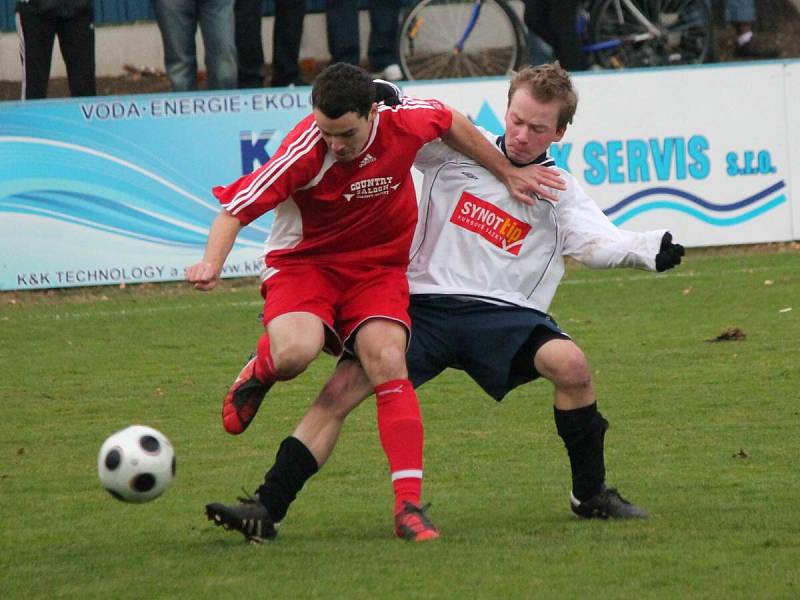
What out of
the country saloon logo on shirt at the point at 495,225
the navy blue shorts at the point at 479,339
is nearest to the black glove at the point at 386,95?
the country saloon logo on shirt at the point at 495,225

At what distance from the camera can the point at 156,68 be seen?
15.4 meters

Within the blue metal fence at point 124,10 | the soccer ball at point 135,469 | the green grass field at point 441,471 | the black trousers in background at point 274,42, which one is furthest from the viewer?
the blue metal fence at point 124,10

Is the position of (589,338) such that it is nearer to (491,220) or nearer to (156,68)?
(491,220)

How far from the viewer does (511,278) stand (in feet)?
18.1

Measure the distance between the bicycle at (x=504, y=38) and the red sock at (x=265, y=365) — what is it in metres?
8.69

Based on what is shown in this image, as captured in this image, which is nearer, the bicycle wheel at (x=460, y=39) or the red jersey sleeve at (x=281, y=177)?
the red jersey sleeve at (x=281, y=177)

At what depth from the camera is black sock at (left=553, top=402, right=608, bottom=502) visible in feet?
17.6

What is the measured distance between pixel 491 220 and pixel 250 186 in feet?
2.97

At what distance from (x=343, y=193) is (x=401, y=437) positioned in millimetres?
836

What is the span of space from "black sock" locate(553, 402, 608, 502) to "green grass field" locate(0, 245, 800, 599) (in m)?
0.14

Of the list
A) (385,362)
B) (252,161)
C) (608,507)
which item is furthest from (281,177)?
(252,161)

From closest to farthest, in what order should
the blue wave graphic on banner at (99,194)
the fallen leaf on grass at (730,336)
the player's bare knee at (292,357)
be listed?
the player's bare knee at (292,357) → the fallen leaf on grass at (730,336) → the blue wave graphic on banner at (99,194)

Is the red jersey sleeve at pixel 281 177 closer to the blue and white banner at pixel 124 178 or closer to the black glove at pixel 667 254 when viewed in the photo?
the black glove at pixel 667 254

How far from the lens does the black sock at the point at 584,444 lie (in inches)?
211
